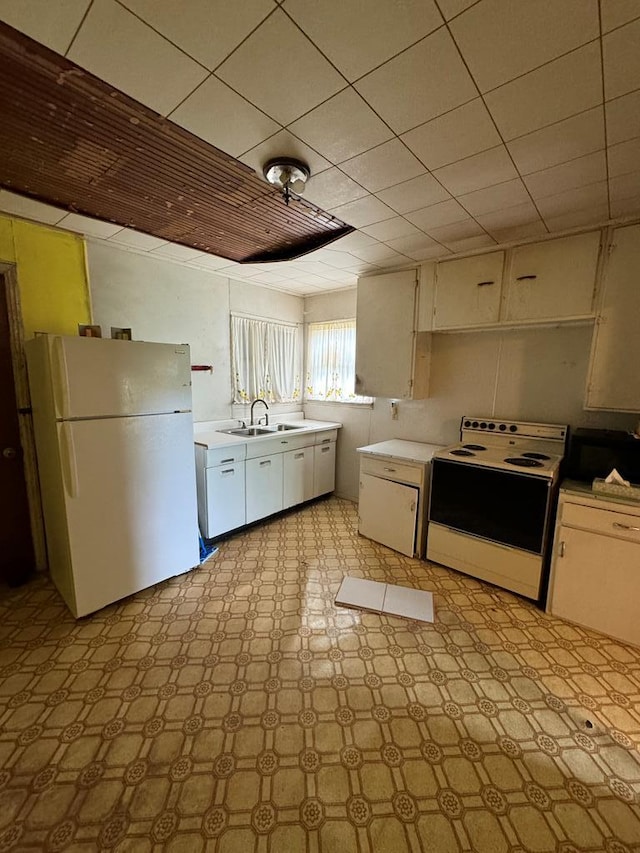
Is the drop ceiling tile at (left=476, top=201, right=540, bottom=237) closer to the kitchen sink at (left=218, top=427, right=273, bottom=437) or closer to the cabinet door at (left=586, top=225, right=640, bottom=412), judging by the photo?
the cabinet door at (left=586, top=225, right=640, bottom=412)

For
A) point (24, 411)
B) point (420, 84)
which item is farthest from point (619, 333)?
point (24, 411)

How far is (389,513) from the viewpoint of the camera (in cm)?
294

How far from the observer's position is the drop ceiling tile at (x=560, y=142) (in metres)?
1.30

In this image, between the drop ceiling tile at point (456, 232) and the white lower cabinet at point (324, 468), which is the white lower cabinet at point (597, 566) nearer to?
the drop ceiling tile at point (456, 232)

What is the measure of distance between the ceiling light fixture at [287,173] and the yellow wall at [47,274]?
171cm

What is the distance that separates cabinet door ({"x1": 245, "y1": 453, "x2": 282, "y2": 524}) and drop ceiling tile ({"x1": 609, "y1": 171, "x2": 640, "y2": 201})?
2.95 m

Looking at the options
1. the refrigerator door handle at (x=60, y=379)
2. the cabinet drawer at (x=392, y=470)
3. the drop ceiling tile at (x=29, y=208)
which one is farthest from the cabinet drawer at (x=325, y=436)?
the drop ceiling tile at (x=29, y=208)

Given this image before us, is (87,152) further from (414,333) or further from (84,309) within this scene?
(414,333)

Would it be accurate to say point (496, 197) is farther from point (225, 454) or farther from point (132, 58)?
point (225, 454)

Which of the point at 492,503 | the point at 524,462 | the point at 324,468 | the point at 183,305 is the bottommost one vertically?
the point at 324,468

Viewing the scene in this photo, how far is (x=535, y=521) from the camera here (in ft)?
7.26

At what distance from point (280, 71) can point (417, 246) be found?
174 cm

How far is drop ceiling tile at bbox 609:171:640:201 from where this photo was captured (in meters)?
1.64

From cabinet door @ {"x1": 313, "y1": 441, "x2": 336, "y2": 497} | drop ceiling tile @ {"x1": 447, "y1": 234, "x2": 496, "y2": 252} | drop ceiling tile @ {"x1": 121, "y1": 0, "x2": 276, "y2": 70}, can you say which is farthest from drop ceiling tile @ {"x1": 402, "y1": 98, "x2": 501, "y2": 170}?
cabinet door @ {"x1": 313, "y1": 441, "x2": 336, "y2": 497}
